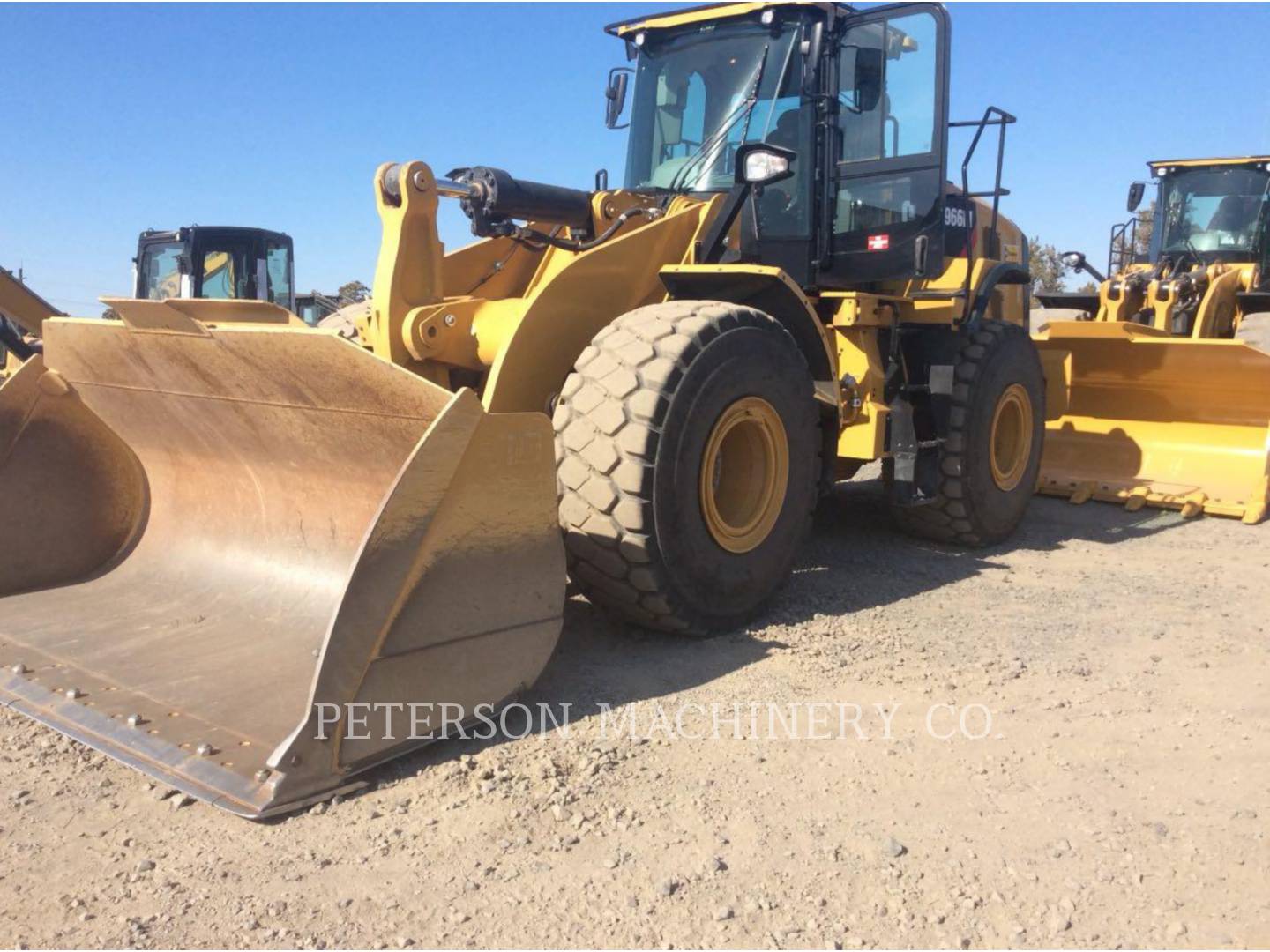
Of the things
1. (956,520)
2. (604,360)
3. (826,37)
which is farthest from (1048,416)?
(604,360)

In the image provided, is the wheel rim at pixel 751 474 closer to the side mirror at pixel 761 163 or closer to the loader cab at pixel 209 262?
the side mirror at pixel 761 163

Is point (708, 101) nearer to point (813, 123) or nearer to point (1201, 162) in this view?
point (813, 123)

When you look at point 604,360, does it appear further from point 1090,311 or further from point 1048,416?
point 1090,311

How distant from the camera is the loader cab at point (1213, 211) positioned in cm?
1191

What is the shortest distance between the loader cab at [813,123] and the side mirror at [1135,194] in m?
7.86

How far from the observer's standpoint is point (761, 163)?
4.32 metres

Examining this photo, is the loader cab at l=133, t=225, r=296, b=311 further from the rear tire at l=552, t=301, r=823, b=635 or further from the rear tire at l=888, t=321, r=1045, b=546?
the rear tire at l=552, t=301, r=823, b=635

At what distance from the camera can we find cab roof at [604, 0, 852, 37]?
493 cm

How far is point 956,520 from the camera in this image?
19.0ft

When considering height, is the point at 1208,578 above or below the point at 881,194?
below

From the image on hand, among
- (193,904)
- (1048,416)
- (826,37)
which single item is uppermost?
(826,37)

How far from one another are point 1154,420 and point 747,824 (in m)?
6.06

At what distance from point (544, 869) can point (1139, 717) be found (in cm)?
209

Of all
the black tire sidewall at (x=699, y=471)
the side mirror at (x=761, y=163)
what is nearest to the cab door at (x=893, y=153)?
the side mirror at (x=761, y=163)
